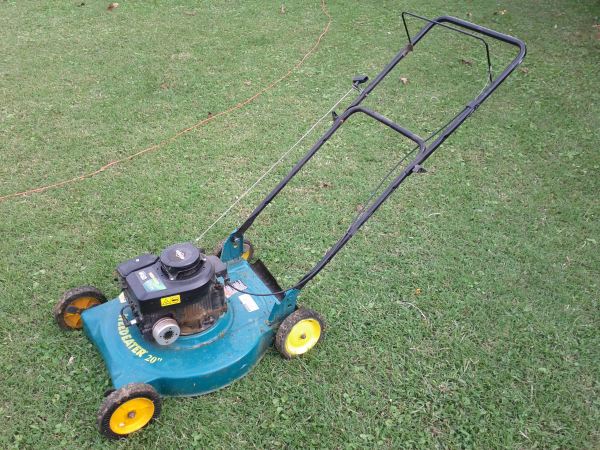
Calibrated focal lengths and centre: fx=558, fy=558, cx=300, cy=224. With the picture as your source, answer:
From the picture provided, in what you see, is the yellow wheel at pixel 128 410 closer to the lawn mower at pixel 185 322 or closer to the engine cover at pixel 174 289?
the lawn mower at pixel 185 322

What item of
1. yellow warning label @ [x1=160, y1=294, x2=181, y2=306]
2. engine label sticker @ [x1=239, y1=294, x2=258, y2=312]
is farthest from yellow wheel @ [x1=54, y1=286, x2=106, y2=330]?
engine label sticker @ [x1=239, y1=294, x2=258, y2=312]

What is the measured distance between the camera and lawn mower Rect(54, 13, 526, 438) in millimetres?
2779

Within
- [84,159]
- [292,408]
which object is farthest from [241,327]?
[84,159]

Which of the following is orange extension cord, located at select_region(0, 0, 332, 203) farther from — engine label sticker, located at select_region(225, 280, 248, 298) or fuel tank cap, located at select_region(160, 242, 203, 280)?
fuel tank cap, located at select_region(160, 242, 203, 280)

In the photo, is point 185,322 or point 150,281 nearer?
point 150,281

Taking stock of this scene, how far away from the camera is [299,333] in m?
3.19

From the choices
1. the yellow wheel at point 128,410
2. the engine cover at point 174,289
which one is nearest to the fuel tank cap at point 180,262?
the engine cover at point 174,289

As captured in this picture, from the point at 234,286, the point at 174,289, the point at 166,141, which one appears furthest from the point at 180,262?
the point at 166,141

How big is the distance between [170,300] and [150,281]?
0.15m

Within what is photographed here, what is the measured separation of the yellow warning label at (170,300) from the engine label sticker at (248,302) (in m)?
0.52

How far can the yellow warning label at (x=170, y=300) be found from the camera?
9.04 ft

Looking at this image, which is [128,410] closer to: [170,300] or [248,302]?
[170,300]

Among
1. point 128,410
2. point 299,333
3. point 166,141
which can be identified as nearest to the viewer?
point 128,410

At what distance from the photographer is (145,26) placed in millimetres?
7727
